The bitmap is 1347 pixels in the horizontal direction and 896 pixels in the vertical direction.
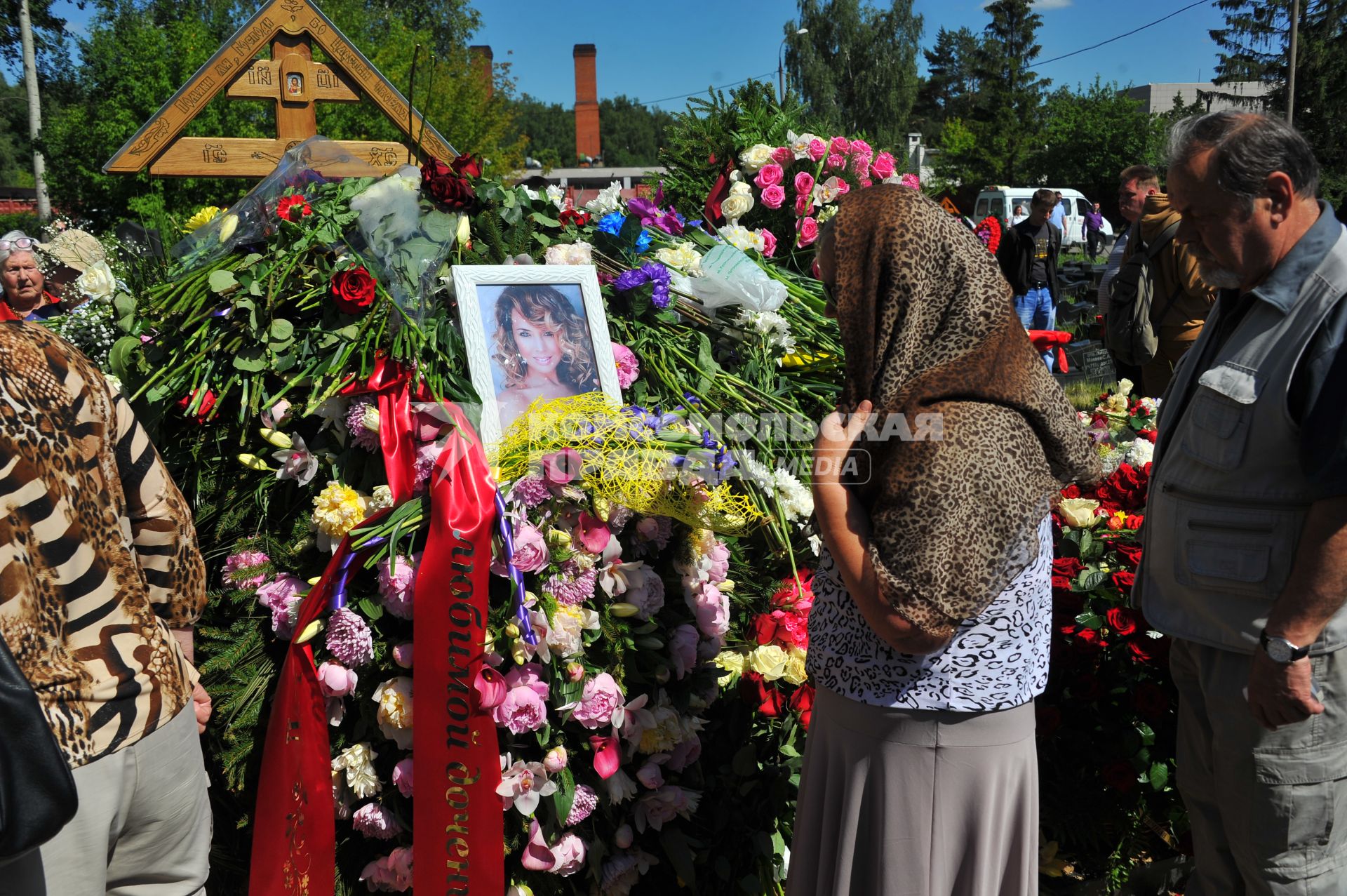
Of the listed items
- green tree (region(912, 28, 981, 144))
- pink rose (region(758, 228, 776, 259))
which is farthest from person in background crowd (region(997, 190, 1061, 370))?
green tree (region(912, 28, 981, 144))

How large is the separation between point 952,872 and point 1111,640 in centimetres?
111

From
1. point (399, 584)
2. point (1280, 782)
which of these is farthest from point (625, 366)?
point (1280, 782)

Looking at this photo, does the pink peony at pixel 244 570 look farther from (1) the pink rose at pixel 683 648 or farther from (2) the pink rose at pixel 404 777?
(1) the pink rose at pixel 683 648

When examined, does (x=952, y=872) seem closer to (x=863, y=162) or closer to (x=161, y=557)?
(x=161, y=557)

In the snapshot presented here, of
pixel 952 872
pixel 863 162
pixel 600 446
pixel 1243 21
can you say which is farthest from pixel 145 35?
pixel 1243 21

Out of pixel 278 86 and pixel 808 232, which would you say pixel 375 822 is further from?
pixel 278 86

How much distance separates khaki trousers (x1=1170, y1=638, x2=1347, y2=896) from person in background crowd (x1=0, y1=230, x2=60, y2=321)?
4415 mm

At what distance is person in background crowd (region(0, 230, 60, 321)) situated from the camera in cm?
413

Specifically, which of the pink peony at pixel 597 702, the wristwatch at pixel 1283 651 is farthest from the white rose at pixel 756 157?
the wristwatch at pixel 1283 651

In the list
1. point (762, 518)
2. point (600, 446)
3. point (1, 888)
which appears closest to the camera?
point (1, 888)

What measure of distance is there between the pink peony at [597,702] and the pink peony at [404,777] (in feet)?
1.23

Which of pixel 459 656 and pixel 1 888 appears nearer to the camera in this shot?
pixel 1 888

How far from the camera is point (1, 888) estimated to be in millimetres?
1422

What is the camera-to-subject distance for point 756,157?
13.5 ft
